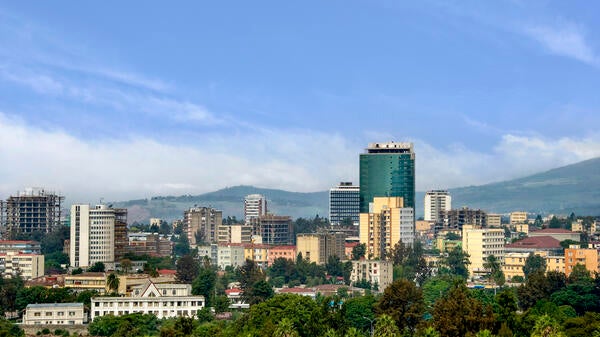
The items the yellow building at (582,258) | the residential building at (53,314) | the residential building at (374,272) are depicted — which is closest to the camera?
the residential building at (53,314)

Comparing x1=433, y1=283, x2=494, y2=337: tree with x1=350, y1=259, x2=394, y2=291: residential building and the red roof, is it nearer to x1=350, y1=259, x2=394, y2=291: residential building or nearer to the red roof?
x1=350, y1=259, x2=394, y2=291: residential building

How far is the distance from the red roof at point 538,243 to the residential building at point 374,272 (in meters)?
28.9

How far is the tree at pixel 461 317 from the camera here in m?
70.1

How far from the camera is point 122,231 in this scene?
149 meters

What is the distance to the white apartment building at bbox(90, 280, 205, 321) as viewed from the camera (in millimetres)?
100875

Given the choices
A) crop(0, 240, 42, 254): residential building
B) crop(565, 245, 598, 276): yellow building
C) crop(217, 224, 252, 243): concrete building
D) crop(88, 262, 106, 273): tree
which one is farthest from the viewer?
crop(217, 224, 252, 243): concrete building

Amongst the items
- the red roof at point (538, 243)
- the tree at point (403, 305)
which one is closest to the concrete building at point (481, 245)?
the red roof at point (538, 243)

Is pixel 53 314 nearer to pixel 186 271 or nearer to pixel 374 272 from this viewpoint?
pixel 186 271

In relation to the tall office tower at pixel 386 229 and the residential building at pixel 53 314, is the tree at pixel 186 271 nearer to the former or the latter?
the residential building at pixel 53 314

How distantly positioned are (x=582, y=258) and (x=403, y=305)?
57.6m

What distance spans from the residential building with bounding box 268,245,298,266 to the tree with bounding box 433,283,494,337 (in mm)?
89396

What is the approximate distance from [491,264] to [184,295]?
45.2 metres

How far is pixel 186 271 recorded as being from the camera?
12644cm

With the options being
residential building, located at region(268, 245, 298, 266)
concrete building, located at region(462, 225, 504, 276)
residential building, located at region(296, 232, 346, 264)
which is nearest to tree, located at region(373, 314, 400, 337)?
concrete building, located at region(462, 225, 504, 276)
